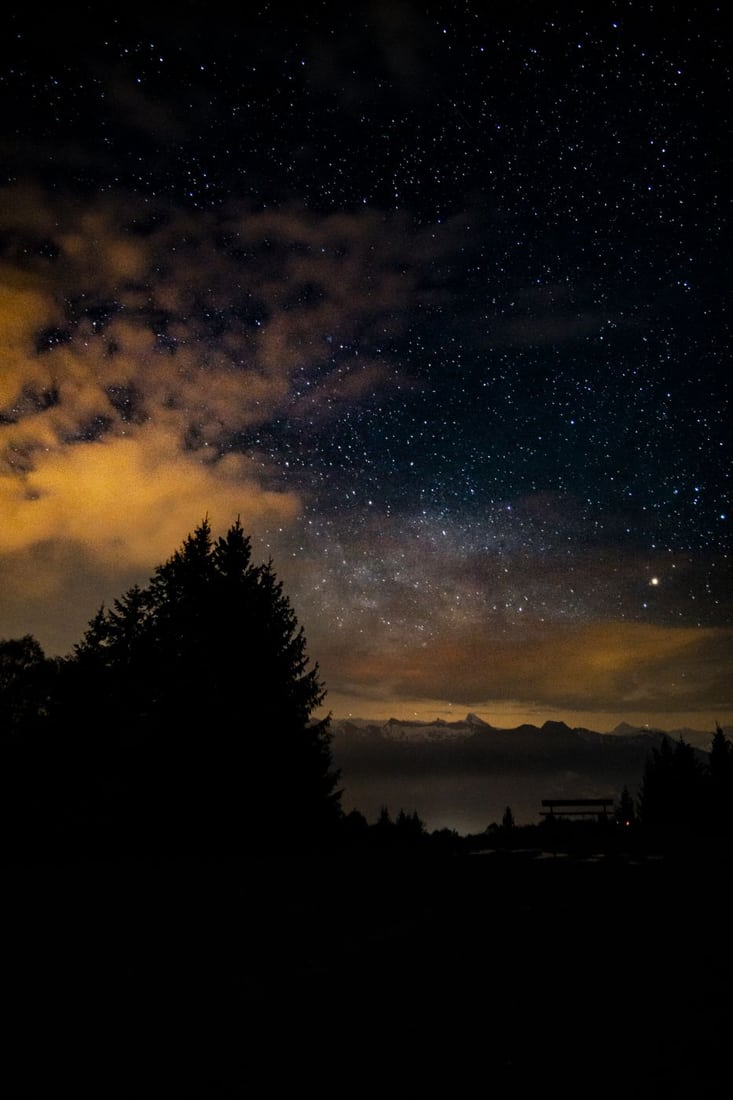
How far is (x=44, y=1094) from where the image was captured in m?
2.26

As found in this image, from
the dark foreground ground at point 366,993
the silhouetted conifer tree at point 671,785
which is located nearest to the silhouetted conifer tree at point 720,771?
the silhouetted conifer tree at point 671,785

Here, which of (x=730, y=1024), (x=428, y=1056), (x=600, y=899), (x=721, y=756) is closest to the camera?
(x=428, y=1056)

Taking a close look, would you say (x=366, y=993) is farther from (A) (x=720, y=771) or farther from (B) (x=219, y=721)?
(A) (x=720, y=771)

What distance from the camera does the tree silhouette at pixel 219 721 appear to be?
1388 centimetres

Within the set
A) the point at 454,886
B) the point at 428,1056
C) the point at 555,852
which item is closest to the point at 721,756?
the point at 555,852

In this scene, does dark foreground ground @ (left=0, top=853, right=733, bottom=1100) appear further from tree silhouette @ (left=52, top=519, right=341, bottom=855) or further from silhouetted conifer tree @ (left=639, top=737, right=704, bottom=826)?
silhouetted conifer tree @ (left=639, top=737, right=704, bottom=826)

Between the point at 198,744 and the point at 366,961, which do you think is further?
the point at 198,744

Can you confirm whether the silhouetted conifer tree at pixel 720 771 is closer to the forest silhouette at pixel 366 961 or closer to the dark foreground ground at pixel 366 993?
the forest silhouette at pixel 366 961

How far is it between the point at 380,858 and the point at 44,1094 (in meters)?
7.48

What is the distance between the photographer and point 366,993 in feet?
10.8

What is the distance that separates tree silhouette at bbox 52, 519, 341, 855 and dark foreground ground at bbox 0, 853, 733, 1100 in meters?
8.13

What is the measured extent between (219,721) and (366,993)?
11885 mm

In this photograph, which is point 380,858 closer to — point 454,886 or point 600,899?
point 454,886

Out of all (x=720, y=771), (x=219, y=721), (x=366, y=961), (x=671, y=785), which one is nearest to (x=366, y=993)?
(x=366, y=961)
